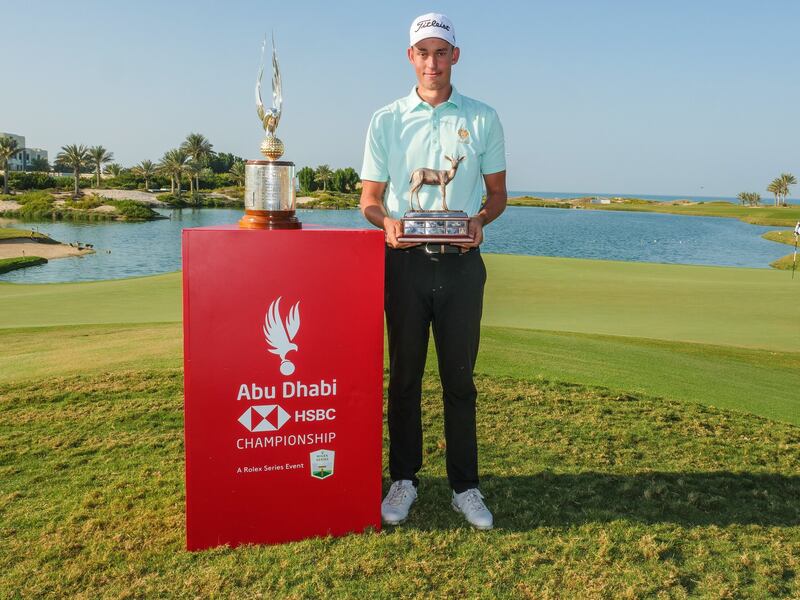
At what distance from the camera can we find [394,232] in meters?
2.78

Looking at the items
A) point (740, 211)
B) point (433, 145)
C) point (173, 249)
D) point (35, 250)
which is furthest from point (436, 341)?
point (740, 211)

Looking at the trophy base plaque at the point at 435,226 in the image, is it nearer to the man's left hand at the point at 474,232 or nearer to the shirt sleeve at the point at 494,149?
the man's left hand at the point at 474,232

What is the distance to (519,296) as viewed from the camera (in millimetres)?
13297

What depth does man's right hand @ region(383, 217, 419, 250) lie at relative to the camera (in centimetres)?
273

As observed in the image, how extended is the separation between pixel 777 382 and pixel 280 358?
533 cm

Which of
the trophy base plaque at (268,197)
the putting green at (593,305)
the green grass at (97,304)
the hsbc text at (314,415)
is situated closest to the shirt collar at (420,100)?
the trophy base plaque at (268,197)

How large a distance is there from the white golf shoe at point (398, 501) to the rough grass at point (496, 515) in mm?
69

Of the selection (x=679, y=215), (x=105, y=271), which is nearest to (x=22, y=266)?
(x=105, y=271)

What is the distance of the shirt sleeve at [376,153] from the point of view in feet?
10.1

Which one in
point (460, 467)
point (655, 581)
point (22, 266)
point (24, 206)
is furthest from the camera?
point (24, 206)

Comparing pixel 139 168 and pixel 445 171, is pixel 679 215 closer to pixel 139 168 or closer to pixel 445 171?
pixel 139 168

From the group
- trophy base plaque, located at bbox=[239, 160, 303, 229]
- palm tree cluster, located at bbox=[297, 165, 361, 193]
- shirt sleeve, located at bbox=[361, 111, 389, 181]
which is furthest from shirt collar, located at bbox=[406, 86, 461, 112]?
palm tree cluster, located at bbox=[297, 165, 361, 193]

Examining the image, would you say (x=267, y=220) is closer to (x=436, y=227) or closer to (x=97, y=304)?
(x=436, y=227)

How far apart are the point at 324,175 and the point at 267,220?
121 meters
